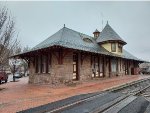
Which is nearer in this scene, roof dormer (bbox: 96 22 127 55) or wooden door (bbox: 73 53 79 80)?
wooden door (bbox: 73 53 79 80)

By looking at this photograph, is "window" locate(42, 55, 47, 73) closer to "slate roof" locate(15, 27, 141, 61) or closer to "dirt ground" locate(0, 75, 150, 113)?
"slate roof" locate(15, 27, 141, 61)

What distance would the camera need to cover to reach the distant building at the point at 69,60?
59.0 feet

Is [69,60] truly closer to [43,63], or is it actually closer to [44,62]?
[44,62]

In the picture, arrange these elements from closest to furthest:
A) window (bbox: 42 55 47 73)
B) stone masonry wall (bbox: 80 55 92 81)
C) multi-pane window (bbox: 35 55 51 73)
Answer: multi-pane window (bbox: 35 55 51 73), window (bbox: 42 55 47 73), stone masonry wall (bbox: 80 55 92 81)

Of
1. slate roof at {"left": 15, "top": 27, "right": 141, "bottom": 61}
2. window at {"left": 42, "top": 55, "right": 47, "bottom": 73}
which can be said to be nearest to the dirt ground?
window at {"left": 42, "top": 55, "right": 47, "bottom": 73}

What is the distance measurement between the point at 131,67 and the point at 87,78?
17375 millimetres

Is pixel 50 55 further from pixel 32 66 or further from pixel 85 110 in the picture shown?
pixel 85 110

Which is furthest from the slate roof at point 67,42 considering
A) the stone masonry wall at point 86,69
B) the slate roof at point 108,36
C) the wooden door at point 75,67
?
the slate roof at point 108,36

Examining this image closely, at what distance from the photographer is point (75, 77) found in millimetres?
20016

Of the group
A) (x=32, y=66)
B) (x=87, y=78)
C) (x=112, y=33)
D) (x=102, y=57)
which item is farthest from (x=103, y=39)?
(x=32, y=66)

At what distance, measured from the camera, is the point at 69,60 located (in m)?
18.8

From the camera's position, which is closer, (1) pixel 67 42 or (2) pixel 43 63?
(1) pixel 67 42

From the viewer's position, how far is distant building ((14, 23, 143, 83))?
1798 cm

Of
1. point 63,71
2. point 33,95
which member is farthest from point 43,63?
point 33,95
